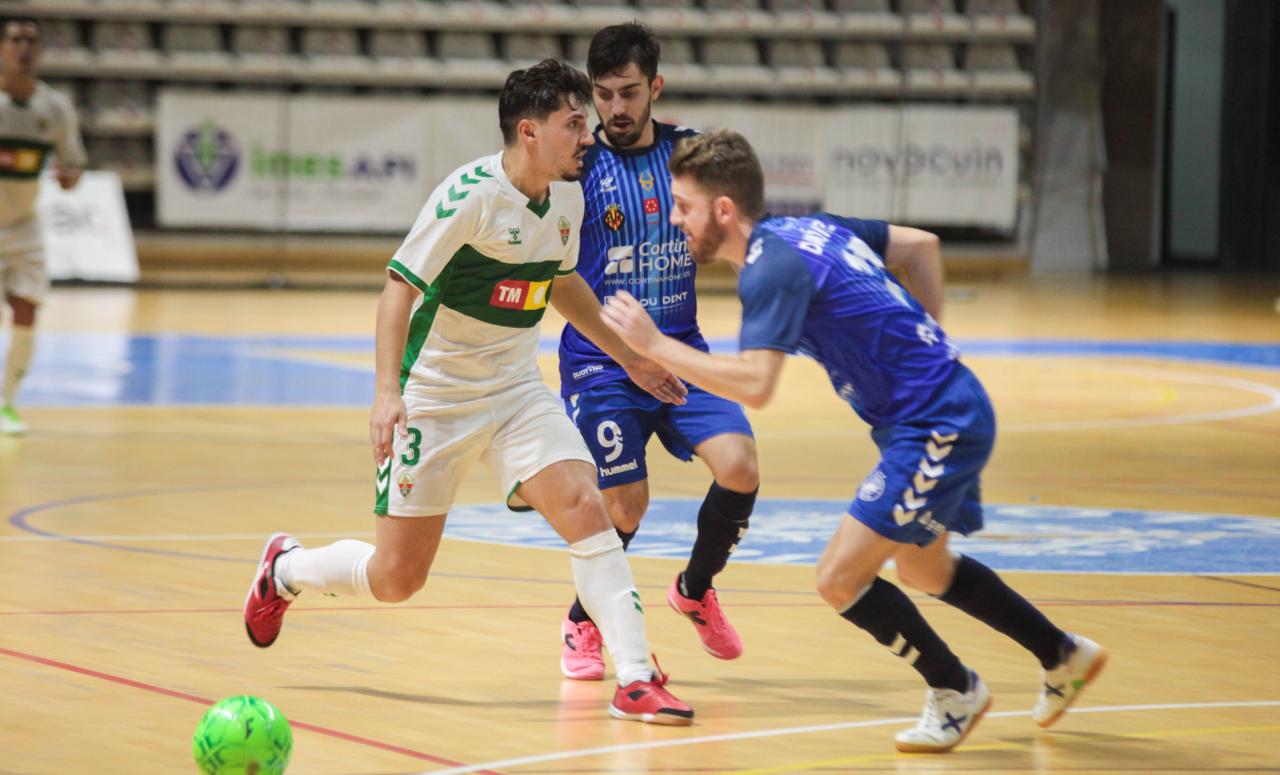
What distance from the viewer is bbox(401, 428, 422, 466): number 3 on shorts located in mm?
5066

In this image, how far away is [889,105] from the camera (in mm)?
23312

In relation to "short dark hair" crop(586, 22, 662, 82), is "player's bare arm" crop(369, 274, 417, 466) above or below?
below

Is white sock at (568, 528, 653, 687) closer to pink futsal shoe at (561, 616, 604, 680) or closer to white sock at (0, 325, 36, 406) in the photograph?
pink futsal shoe at (561, 616, 604, 680)

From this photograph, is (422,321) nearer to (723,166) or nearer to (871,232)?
(723,166)

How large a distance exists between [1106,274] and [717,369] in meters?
22.9

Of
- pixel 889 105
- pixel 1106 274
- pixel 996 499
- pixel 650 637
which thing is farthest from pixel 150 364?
pixel 1106 274

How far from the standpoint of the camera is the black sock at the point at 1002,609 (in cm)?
478

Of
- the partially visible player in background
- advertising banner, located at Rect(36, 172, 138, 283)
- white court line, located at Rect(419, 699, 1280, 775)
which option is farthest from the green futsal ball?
advertising banner, located at Rect(36, 172, 138, 283)

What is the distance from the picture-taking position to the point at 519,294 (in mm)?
5164

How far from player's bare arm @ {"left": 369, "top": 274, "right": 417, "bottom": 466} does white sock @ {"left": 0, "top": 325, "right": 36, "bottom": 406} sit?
21.0ft

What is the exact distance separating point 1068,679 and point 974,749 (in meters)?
0.32

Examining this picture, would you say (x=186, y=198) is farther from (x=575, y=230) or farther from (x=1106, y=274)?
(x=575, y=230)

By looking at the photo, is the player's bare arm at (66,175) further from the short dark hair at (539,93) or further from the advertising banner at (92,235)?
the advertising banner at (92,235)

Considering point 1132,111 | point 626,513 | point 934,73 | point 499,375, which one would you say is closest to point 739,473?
point 626,513
